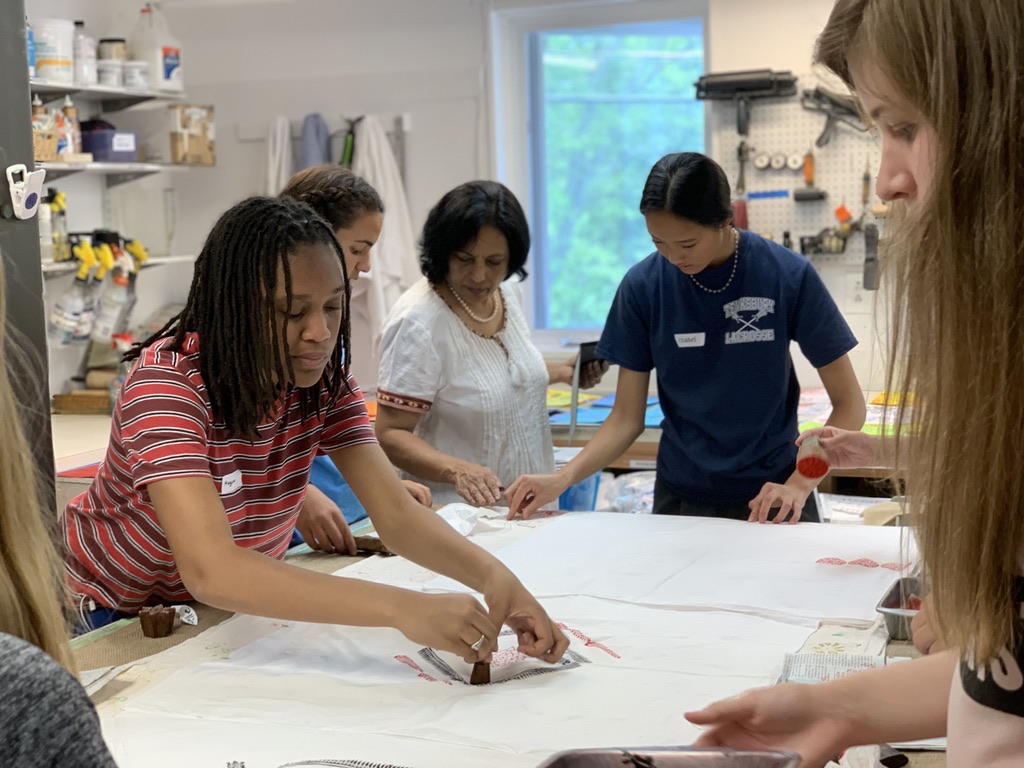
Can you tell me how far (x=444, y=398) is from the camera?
2498mm

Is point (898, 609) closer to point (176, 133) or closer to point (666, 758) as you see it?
point (666, 758)

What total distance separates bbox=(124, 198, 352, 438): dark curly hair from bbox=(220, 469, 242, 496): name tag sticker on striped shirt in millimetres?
57

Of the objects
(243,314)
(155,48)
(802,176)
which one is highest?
(155,48)

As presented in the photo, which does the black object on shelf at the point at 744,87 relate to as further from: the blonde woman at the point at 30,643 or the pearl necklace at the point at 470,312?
the blonde woman at the point at 30,643

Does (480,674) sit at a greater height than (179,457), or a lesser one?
lesser

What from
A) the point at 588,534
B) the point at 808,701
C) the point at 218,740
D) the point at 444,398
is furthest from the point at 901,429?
the point at 444,398

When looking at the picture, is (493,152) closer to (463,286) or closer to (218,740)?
(463,286)

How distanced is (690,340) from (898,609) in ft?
3.07

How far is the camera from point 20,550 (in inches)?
32.2

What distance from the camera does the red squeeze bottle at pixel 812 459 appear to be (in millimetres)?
1885

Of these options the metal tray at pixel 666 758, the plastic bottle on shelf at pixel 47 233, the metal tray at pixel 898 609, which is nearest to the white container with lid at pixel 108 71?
the plastic bottle on shelf at pixel 47 233

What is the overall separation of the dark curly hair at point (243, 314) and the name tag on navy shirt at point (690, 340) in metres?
0.98

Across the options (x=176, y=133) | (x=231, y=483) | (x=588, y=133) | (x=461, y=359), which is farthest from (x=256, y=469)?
(x=588, y=133)

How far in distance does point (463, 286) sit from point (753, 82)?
180 centimetres
